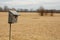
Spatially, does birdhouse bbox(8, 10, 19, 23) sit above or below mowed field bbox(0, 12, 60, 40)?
above

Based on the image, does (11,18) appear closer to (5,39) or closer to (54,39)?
(5,39)

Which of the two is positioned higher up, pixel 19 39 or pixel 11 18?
pixel 11 18

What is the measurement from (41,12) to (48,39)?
54665 millimetres

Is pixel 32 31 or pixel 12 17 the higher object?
pixel 12 17

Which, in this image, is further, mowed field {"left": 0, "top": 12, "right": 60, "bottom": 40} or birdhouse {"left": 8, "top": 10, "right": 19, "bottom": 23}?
mowed field {"left": 0, "top": 12, "right": 60, "bottom": 40}

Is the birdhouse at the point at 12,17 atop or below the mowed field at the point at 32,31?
atop

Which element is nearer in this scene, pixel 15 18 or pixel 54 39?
pixel 15 18

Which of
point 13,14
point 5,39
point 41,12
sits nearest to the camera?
point 13,14

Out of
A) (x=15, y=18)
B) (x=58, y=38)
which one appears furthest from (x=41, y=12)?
(x=15, y=18)

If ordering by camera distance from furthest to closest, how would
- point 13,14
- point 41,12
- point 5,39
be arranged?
point 41,12
point 5,39
point 13,14

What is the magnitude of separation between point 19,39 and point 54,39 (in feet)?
7.32

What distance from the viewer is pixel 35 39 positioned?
11211 millimetres

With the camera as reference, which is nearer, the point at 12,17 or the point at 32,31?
the point at 12,17

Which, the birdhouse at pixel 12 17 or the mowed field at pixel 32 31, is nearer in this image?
the birdhouse at pixel 12 17
